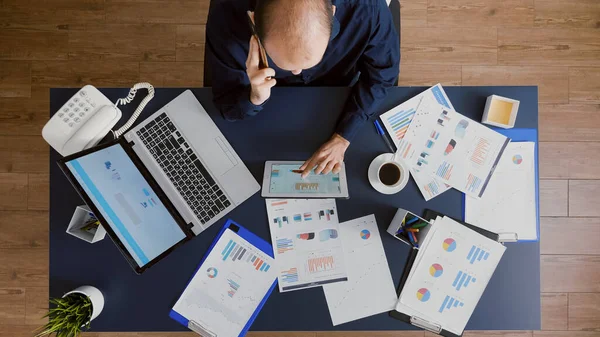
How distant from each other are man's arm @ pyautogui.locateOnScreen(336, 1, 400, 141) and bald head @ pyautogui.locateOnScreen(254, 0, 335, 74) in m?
0.30

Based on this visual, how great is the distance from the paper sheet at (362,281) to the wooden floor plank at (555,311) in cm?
115

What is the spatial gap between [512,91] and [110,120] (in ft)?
3.96

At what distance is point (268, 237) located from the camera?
4.33 feet

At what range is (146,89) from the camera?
1.36m

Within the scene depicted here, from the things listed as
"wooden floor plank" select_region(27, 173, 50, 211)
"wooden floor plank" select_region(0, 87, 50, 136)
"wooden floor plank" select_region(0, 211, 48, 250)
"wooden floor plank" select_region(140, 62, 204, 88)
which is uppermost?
"wooden floor plank" select_region(140, 62, 204, 88)

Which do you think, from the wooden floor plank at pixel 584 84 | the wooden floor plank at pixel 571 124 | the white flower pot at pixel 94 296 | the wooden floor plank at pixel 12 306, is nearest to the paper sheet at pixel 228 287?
the white flower pot at pixel 94 296

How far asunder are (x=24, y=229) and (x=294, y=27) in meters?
1.80

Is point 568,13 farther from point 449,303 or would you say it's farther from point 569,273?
point 449,303

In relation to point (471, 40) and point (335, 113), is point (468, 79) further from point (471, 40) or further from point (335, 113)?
point (335, 113)

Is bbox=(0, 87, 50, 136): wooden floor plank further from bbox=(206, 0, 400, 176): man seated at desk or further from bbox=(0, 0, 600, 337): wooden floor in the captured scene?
bbox=(206, 0, 400, 176): man seated at desk

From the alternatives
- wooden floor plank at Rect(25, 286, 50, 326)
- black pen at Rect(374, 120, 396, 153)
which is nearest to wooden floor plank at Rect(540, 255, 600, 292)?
black pen at Rect(374, 120, 396, 153)

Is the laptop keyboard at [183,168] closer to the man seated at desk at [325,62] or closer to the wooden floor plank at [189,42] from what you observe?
the man seated at desk at [325,62]

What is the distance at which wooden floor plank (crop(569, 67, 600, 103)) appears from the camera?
6.80 feet

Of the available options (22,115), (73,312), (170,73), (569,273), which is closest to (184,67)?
(170,73)
